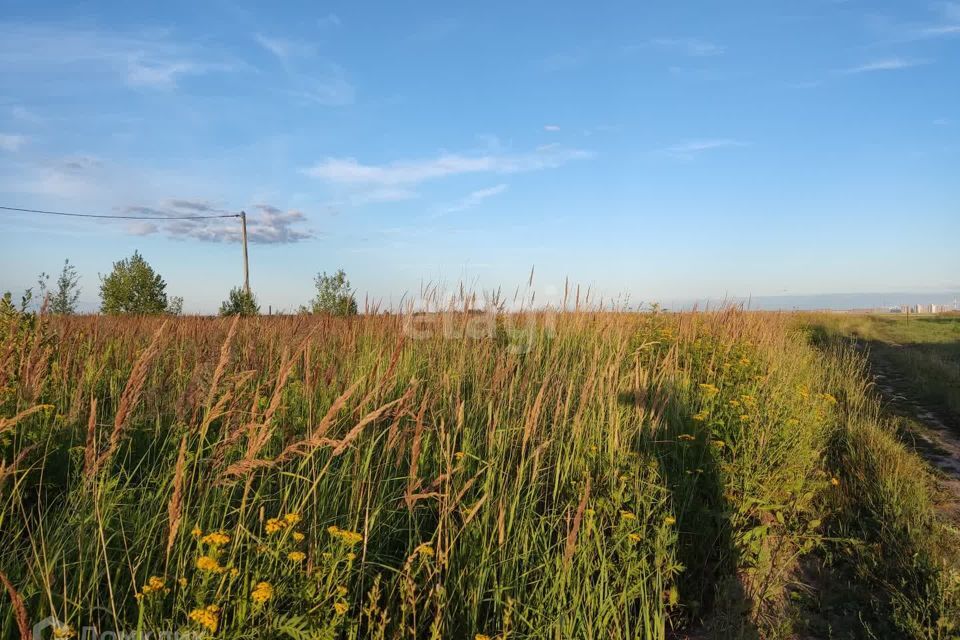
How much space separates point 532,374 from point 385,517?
1764 mm

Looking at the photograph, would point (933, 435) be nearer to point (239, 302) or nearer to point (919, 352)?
point (919, 352)

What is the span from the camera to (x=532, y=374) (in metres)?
3.95

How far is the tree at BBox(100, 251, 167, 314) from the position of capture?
84.4ft

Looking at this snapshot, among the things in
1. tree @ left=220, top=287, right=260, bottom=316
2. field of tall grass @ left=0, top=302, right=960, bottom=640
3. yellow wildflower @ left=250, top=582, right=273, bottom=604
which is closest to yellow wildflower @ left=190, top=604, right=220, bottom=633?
field of tall grass @ left=0, top=302, right=960, bottom=640

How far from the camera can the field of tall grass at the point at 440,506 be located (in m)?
1.72

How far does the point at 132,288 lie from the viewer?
2605 cm

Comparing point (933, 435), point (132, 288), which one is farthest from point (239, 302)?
point (933, 435)

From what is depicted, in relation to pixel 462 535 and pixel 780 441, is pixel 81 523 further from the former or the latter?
pixel 780 441

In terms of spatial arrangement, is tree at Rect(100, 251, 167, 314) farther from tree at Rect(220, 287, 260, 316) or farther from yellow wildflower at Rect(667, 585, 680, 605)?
yellow wildflower at Rect(667, 585, 680, 605)

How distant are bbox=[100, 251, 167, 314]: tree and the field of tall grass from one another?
2459cm

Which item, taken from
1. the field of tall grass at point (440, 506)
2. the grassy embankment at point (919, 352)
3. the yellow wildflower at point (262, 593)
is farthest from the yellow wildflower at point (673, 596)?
the grassy embankment at point (919, 352)

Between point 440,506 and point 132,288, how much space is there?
96.4 feet

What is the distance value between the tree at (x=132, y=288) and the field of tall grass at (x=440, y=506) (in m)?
24.6

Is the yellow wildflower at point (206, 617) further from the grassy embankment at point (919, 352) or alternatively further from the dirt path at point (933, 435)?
the grassy embankment at point (919, 352)
